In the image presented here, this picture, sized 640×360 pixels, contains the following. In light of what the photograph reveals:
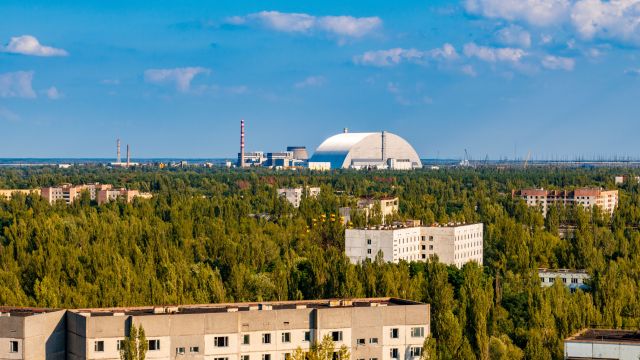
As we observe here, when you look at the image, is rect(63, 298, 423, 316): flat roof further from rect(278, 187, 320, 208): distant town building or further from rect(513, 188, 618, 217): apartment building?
rect(278, 187, 320, 208): distant town building

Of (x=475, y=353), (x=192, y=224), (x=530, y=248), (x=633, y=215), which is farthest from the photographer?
(x=633, y=215)

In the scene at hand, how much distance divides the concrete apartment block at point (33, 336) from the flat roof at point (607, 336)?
28.8 feet

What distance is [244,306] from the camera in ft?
76.2

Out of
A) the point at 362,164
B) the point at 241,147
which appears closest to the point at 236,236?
the point at 362,164

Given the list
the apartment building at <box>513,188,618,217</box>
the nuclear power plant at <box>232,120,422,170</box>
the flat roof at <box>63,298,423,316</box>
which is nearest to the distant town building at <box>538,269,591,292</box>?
the flat roof at <box>63,298,423,316</box>

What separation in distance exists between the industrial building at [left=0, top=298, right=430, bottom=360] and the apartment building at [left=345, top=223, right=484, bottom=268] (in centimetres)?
2500

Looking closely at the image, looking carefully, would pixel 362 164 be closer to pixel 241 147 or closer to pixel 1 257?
pixel 241 147

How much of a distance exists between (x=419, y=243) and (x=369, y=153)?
10526 centimetres

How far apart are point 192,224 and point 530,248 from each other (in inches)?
577

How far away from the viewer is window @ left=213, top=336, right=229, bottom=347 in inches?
839

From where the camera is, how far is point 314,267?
36.4 m

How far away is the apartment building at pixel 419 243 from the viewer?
4828 cm

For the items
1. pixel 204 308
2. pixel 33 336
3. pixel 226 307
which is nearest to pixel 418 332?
pixel 226 307

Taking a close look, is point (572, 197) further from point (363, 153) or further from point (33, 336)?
point (363, 153)
